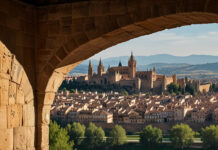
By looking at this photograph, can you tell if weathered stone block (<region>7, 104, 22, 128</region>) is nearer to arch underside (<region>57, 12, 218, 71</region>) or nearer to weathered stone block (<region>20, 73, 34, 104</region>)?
weathered stone block (<region>20, 73, 34, 104</region>)

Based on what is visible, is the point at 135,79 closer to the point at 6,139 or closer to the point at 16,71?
the point at 16,71

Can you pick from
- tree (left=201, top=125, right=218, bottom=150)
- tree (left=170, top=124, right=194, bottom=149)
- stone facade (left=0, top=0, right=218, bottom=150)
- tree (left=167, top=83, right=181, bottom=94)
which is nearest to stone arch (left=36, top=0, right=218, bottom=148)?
stone facade (left=0, top=0, right=218, bottom=150)

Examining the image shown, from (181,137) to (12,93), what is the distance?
36.3 m

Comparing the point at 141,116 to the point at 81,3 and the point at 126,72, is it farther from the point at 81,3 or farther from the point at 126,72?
the point at 81,3

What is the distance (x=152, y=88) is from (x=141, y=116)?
89.4ft

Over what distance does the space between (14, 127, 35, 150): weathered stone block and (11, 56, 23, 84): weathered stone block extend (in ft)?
1.02

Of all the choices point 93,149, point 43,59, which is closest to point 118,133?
point 93,149

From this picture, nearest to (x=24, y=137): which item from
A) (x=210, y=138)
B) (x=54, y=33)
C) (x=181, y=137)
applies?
(x=54, y=33)

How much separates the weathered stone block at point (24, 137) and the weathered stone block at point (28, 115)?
3 centimetres

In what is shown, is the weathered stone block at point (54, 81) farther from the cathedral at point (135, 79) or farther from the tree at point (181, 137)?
the cathedral at point (135, 79)

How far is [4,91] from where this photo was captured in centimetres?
282

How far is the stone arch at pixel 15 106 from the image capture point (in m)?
2.80

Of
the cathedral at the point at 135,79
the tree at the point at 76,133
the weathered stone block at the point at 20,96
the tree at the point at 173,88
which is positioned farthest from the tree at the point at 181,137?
the cathedral at the point at 135,79

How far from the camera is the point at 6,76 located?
2.83m
